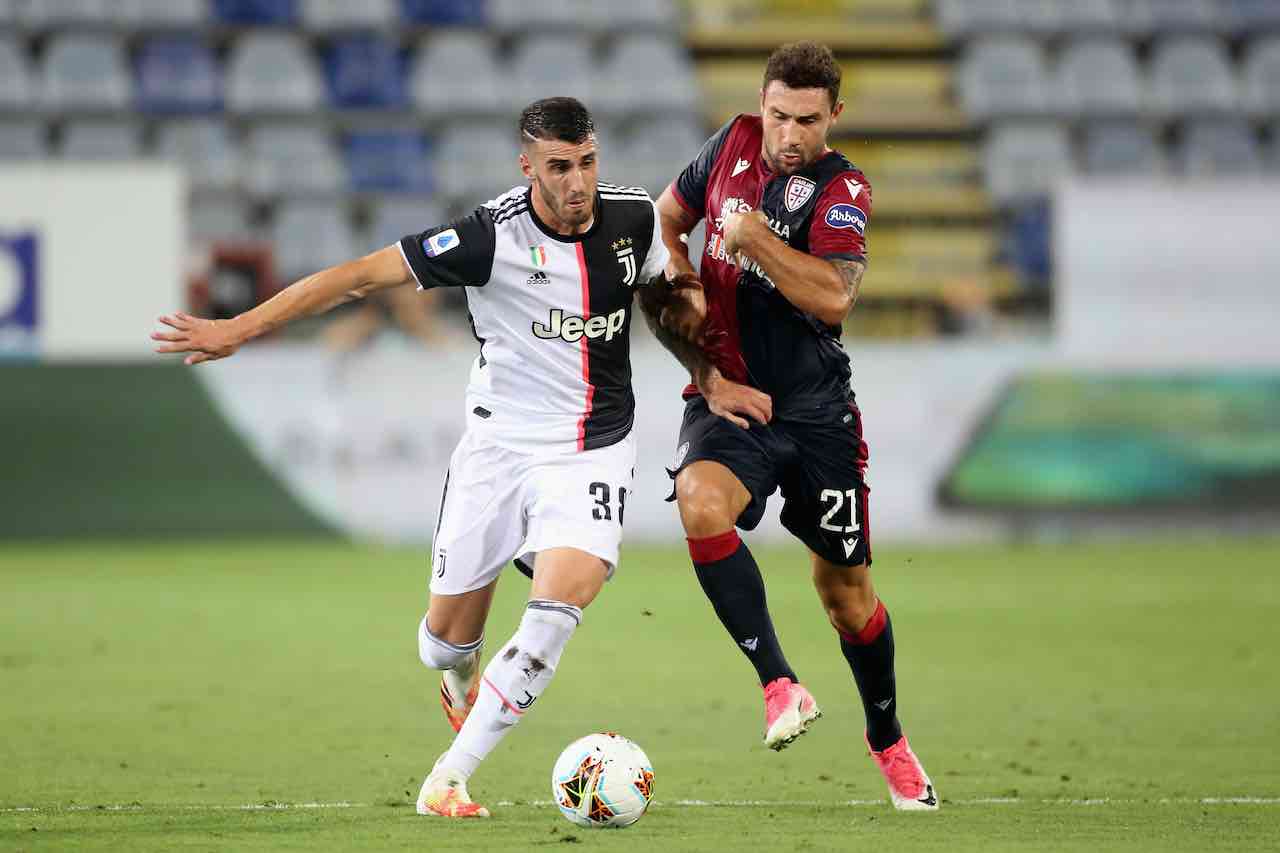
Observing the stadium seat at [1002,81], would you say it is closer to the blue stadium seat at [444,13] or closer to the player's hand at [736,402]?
the blue stadium seat at [444,13]

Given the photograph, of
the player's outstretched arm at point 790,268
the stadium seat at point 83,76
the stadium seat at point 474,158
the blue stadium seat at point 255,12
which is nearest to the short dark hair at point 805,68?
the player's outstretched arm at point 790,268

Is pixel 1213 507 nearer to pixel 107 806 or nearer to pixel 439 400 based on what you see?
pixel 439 400

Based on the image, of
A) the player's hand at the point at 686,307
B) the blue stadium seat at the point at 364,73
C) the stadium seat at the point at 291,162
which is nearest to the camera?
the player's hand at the point at 686,307

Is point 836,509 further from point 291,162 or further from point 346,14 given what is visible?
point 346,14

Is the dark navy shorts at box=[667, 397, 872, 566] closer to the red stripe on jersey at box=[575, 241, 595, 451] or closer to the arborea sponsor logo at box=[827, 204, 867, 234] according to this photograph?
the red stripe on jersey at box=[575, 241, 595, 451]

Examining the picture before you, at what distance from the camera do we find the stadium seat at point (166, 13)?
2327cm

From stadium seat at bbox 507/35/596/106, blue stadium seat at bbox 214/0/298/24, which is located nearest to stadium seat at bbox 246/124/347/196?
blue stadium seat at bbox 214/0/298/24

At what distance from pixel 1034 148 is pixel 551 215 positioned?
19.4 m

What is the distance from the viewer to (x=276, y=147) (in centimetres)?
2275

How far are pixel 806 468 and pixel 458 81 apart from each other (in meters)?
18.3

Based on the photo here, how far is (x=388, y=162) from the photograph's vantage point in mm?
22953

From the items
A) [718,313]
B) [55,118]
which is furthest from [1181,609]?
[55,118]

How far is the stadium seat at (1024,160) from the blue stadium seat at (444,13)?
6934 mm

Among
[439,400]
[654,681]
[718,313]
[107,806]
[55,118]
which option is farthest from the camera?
[55,118]
